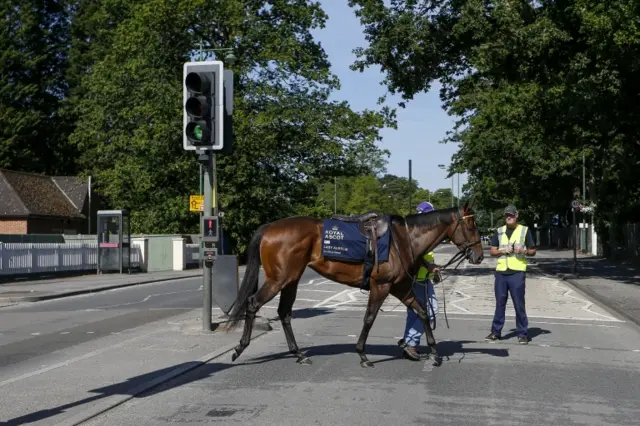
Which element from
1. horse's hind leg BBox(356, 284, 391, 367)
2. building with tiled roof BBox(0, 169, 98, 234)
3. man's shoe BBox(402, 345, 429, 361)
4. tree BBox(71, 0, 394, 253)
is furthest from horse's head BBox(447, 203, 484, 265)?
building with tiled roof BBox(0, 169, 98, 234)

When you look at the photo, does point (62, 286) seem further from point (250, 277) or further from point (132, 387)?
point (132, 387)

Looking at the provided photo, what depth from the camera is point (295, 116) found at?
4216 centimetres

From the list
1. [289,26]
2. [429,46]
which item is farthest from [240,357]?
[289,26]

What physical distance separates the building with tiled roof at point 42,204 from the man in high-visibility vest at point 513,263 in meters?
41.9

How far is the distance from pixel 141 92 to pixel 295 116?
7530 millimetres

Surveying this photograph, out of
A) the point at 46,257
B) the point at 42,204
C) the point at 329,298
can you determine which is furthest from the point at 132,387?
A: the point at 42,204

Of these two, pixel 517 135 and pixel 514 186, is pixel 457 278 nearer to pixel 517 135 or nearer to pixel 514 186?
pixel 517 135

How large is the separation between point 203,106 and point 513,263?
15.9ft

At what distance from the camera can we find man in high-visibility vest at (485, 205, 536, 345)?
1190 centimetres

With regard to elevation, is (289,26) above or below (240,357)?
above

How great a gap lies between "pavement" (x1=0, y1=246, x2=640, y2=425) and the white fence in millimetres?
13733

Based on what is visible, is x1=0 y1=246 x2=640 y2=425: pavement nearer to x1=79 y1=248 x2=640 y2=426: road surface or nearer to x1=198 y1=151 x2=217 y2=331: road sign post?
x1=79 y1=248 x2=640 y2=426: road surface

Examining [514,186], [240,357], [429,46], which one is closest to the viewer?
[240,357]

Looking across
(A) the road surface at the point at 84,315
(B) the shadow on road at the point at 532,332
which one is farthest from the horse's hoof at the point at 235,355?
(B) the shadow on road at the point at 532,332
